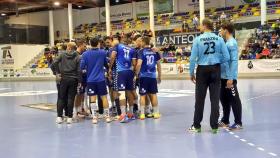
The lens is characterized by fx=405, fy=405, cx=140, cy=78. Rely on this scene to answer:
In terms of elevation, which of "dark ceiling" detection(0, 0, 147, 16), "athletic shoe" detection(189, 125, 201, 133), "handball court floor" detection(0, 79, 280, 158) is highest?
"dark ceiling" detection(0, 0, 147, 16)

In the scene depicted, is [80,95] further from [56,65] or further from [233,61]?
[233,61]

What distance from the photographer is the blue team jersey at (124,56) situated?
312 inches

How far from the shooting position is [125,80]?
7.96 meters

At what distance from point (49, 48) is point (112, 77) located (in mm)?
30526

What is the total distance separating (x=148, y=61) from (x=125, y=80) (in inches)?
23.1

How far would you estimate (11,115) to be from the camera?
981 cm

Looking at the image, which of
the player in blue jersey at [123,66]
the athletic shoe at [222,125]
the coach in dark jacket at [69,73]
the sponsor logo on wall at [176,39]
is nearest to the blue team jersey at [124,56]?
the player in blue jersey at [123,66]

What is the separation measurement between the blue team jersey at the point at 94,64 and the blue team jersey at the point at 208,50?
7.19 feet

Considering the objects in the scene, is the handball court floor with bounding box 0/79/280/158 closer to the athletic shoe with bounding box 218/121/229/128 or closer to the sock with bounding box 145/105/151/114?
the athletic shoe with bounding box 218/121/229/128

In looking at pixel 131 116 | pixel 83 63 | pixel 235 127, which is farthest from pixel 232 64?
pixel 83 63

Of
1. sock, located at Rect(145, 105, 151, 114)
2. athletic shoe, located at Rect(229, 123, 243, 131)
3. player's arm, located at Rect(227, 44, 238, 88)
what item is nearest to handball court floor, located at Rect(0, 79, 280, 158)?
athletic shoe, located at Rect(229, 123, 243, 131)

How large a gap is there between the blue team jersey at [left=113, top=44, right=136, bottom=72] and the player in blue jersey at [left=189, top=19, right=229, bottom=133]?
1.88m

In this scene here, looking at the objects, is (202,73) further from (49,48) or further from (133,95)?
(49,48)

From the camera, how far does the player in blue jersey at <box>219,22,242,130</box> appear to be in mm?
6418
